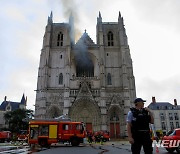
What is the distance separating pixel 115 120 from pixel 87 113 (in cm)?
486

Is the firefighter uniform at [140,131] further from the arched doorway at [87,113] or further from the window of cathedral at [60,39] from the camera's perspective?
the window of cathedral at [60,39]

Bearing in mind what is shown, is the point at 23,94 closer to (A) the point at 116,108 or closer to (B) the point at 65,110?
(B) the point at 65,110

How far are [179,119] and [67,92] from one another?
2834 centimetres

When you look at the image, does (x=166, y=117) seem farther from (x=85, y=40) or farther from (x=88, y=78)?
(x=85, y=40)

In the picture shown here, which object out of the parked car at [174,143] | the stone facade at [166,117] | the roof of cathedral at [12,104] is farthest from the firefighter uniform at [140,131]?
the roof of cathedral at [12,104]

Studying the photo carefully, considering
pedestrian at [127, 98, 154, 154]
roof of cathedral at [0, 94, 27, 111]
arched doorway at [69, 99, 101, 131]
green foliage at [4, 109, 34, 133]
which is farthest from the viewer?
roof of cathedral at [0, 94, 27, 111]

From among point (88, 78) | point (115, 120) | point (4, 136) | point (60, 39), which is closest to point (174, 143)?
point (4, 136)

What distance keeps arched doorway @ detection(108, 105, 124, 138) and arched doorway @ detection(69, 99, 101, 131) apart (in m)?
2.38

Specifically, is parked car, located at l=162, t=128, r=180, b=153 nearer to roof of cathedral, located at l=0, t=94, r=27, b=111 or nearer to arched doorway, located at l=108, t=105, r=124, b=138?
arched doorway, located at l=108, t=105, r=124, b=138

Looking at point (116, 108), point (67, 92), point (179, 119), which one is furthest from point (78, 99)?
point (179, 119)

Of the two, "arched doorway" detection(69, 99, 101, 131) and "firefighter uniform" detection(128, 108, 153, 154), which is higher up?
"arched doorway" detection(69, 99, 101, 131)

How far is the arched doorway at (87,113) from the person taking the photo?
107 feet

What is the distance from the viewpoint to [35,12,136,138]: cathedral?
108ft

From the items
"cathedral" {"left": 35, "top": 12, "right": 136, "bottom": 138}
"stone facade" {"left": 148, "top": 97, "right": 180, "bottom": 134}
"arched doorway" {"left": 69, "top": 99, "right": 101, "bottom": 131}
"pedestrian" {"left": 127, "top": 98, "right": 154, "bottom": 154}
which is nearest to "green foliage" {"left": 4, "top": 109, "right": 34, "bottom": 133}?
"cathedral" {"left": 35, "top": 12, "right": 136, "bottom": 138}
